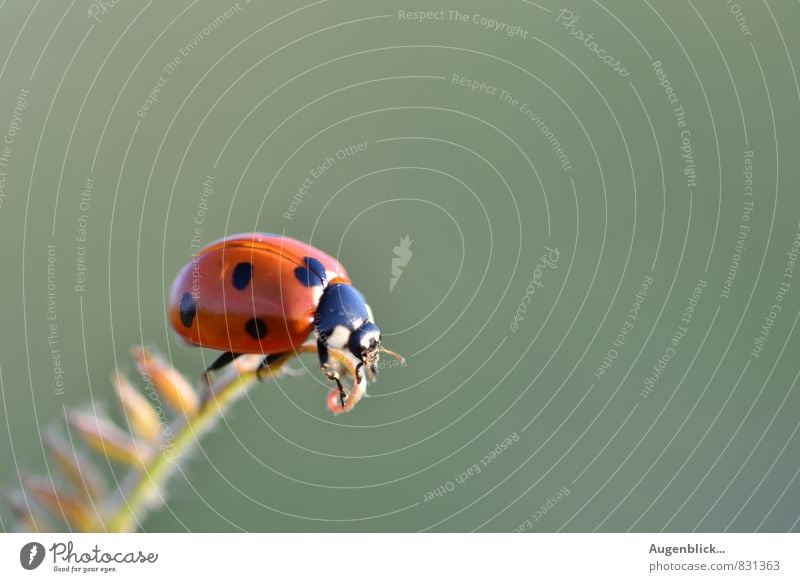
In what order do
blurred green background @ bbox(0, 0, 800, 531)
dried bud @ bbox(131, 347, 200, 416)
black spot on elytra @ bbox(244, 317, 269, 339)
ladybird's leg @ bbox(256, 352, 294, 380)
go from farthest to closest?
blurred green background @ bbox(0, 0, 800, 531)
black spot on elytra @ bbox(244, 317, 269, 339)
ladybird's leg @ bbox(256, 352, 294, 380)
dried bud @ bbox(131, 347, 200, 416)

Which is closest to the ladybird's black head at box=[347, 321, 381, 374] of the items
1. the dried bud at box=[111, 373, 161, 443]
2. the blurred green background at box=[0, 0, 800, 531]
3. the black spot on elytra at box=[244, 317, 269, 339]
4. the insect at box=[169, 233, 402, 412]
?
the insect at box=[169, 233, 402, 412]

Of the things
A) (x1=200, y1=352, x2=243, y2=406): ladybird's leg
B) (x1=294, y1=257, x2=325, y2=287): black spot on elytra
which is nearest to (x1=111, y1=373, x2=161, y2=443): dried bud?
(x1=200, y1=352, x2=243, y2=406): ladybird's leg

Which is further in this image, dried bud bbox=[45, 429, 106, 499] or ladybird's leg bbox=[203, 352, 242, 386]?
ladybird's leg bbox=[203, 352, 242, 386]

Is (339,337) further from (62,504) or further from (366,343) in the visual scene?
(62,504)

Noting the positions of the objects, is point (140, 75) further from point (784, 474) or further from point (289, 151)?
point (784, 474)

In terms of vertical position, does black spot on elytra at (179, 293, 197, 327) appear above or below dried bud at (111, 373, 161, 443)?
below

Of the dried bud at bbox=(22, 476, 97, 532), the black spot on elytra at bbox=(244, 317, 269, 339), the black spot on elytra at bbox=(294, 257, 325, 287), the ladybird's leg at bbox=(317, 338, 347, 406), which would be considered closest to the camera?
the dried bud at bbox=(22, 476, 97, 532)
